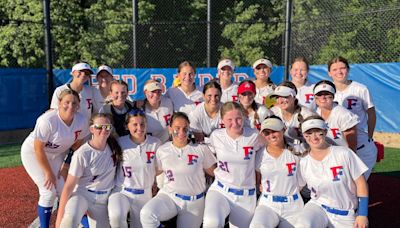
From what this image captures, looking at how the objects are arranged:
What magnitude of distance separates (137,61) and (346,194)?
9.09m

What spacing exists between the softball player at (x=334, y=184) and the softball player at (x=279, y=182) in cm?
18

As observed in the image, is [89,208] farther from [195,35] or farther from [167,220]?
[195,35]

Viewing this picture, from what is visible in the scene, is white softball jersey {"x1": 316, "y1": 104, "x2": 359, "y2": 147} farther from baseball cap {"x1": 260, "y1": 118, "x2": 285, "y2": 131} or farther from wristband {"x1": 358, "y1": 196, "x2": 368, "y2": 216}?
wristband {"x1": 358, "y1": 196, "x2": 368, "y2": 216}

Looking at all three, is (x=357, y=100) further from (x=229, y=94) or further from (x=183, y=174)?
(x=183, y=174)

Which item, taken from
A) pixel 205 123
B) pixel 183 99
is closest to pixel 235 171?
pixel 205 123

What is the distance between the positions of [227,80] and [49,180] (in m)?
2.52

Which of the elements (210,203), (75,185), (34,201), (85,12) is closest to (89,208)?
(75,185)

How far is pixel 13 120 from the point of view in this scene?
1122cm

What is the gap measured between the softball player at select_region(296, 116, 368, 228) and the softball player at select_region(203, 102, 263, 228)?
0.57 meters

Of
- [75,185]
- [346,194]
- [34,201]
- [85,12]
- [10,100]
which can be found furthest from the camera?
[85,12]

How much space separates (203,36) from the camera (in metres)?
18.8

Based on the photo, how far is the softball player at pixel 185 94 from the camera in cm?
538

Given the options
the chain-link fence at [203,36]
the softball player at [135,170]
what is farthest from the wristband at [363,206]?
the chain-link fence at [203,36]

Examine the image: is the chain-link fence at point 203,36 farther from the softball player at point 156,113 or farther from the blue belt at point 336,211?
the blue belt at point 336,211
